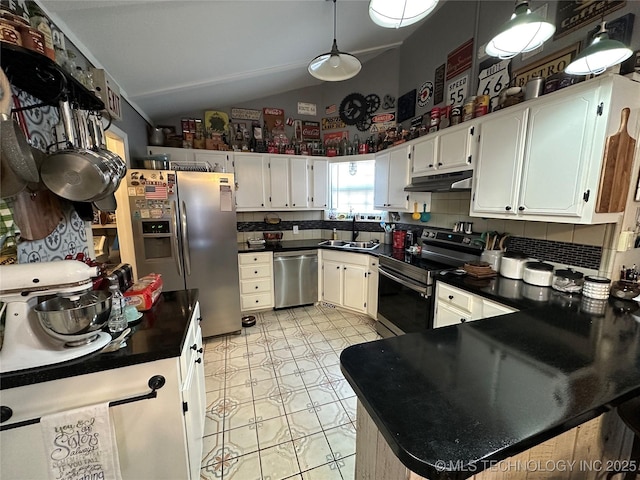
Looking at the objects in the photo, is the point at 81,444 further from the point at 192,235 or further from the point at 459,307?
the point at 459,307

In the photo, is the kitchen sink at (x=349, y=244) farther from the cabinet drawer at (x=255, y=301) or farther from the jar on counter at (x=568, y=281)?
the jar on counter at (x=568, y=281)

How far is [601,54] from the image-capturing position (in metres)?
1.21

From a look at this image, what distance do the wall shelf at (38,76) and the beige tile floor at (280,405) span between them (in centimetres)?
206

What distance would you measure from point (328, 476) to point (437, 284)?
1559mm

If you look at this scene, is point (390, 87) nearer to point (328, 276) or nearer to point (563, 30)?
point (563, 30)

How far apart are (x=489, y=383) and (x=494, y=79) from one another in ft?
8.46

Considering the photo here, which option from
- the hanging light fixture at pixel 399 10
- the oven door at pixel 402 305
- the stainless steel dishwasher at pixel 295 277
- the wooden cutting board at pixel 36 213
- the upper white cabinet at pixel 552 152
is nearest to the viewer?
the wooden cutting board at pixel 36 213

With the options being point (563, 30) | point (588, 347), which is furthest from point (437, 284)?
point (563, 30)

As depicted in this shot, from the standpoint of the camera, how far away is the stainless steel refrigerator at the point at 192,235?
2.53 meters

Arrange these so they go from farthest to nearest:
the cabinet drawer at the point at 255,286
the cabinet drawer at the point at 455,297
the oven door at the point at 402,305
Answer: the cabinet drawer at the point at 255,286 → the oven door at the point at 402,305 → the cabinet drawer at the point at 455,297

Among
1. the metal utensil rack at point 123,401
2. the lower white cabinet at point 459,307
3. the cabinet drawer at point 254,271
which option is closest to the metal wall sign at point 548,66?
the lower white cabinet at point 459,307

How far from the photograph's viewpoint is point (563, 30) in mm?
1812

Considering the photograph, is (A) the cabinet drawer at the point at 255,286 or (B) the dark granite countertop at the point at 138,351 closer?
(B) the dark granite countertop at the point at 138,351

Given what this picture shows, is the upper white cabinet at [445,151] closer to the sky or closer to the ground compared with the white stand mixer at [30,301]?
closer to the sky
